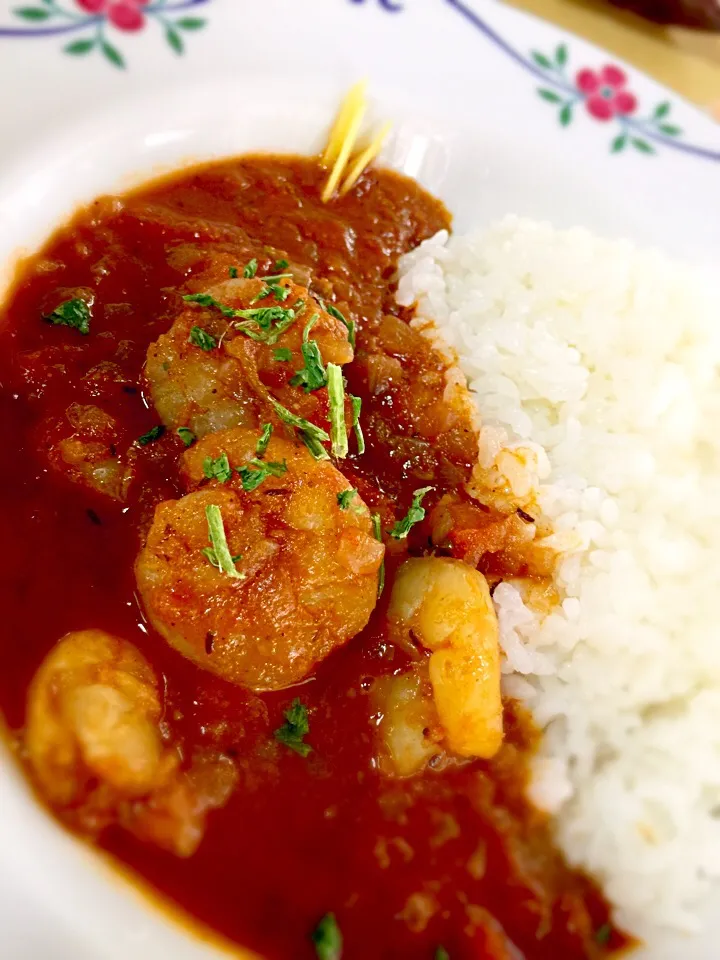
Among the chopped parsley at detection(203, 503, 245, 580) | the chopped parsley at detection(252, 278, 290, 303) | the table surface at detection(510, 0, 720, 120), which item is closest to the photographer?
the chopped parsley at detection(203, 503, 245, 580)

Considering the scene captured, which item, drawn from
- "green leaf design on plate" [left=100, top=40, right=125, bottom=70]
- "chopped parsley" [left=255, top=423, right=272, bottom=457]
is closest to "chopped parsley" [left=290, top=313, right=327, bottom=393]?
"chopped parsley" [left=255, top=423, right=272, bottom=457]

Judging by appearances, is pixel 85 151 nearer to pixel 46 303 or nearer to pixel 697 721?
pixel 46 303

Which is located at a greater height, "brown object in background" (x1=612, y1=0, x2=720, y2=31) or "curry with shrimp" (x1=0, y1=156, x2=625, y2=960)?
"brown object in background" (x1=612, y1=0, x2=720, y2=31)

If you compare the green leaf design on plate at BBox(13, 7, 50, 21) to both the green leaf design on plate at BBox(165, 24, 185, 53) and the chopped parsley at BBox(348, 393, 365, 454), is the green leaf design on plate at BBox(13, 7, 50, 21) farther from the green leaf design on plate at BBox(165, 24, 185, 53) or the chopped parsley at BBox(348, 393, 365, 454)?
the chopped parsley at BBox(348, 393, 365, 454)

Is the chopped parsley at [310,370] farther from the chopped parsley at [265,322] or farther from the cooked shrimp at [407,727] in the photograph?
the cooked shrimp at [407,727]

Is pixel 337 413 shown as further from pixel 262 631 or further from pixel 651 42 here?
pixel 651 42

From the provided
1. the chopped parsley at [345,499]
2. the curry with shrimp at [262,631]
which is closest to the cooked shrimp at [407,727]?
the curry with shrimp at [262,631]
